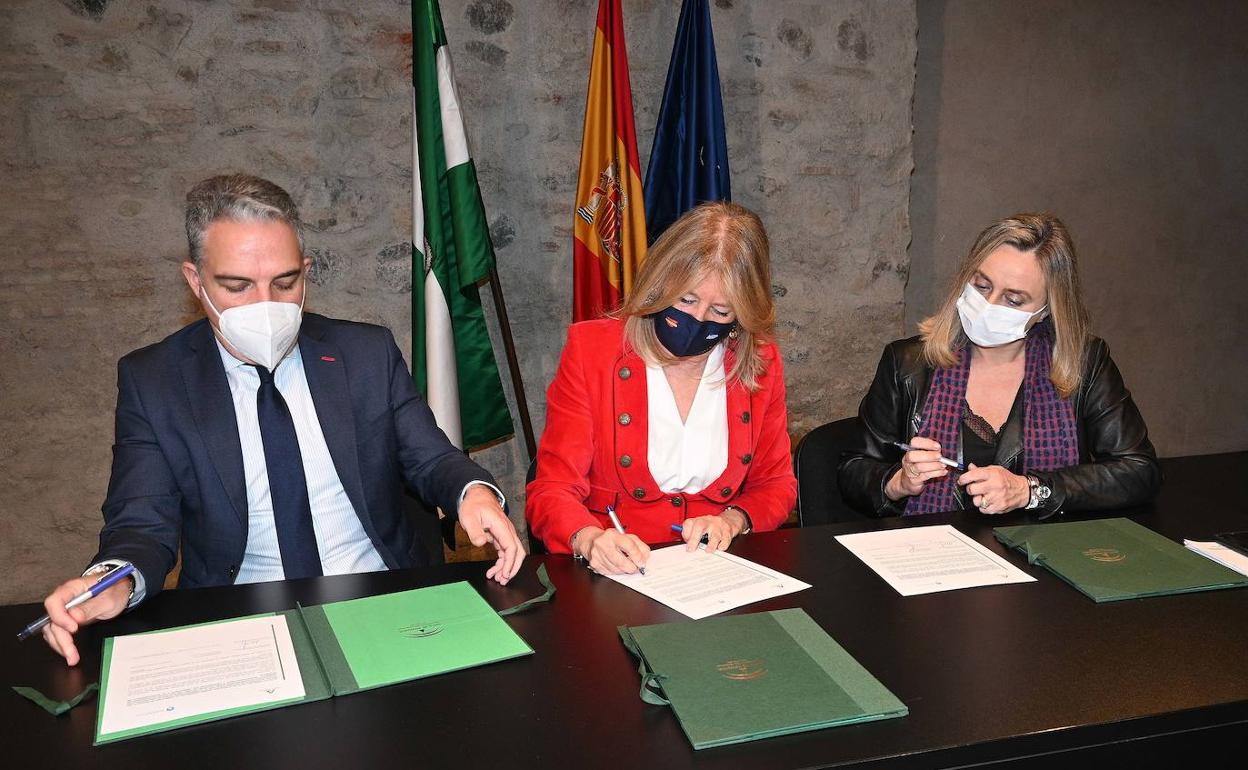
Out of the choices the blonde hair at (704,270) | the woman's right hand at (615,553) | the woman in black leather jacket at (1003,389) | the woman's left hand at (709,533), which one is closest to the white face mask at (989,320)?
the woman in black leather jacket at (1003,389)

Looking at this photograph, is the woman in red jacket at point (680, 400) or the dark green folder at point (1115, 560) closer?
the dark green folder at point (1115, 560)

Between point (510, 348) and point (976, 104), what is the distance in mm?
2564

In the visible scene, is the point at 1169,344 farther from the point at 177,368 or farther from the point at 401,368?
the point at 177,368

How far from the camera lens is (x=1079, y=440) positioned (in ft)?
7.53

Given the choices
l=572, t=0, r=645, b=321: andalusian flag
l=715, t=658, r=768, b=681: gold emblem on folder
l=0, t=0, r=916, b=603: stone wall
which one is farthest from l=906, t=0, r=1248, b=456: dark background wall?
l=715, t=658, r=768, b=681: gold emblem on folder

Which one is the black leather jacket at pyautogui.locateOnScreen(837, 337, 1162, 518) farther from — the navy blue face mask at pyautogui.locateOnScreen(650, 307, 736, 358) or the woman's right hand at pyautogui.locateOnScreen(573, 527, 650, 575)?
the woman's right hand at pyautogui.locateOnScreen(573, 527, 650, 575)

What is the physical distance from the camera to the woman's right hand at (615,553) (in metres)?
1.61

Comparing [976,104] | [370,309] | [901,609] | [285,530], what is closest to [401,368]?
[285,530]

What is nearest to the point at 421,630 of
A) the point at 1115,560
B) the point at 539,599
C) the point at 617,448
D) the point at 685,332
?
the point at 539,599

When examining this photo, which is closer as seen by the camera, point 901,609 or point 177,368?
point 901,609

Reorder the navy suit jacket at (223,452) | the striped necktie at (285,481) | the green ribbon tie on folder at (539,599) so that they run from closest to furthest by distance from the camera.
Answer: the green ribbon tie on folder at (539,599)
the navy suit jacket at (223,452)
the striped necktie at (285,481)

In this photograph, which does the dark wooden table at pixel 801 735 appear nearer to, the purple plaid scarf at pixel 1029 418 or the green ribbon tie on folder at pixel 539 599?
the green ribbon tie on folder at pixel 539 599

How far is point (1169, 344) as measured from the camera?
→ 5035mm

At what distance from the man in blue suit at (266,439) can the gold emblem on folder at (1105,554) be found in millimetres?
1050
